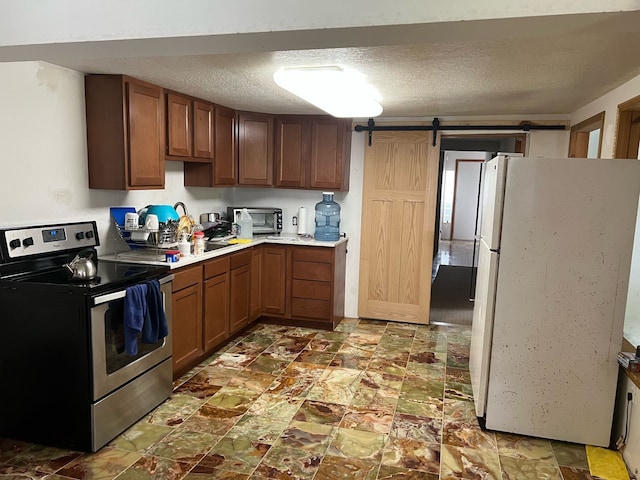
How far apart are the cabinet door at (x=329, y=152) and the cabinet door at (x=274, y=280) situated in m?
0.79

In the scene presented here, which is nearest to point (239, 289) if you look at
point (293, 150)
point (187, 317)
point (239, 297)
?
point (239, 297)

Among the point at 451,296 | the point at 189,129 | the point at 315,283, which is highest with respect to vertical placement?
the point at 189,129

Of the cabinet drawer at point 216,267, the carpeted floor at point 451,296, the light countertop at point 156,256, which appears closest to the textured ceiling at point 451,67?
the light countertop at point 156,256

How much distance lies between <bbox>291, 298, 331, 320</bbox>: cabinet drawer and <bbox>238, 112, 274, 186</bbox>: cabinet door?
1.24 m

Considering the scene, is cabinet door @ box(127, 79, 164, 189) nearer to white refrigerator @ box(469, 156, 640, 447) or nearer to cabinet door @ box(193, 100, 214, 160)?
cabinet door @ box(193, 100, 214, 160)

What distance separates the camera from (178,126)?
373 centimetres

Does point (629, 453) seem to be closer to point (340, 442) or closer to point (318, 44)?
point (340, 442)

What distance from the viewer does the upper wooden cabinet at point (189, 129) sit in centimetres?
365

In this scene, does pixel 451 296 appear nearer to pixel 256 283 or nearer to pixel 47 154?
pixel 256 283

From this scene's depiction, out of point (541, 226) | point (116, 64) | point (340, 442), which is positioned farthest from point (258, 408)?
point (116, 64)

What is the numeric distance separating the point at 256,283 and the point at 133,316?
2071 mm

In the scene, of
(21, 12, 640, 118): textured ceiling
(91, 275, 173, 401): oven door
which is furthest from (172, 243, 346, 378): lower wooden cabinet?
(21, 12, 640, 118): textured ceiling

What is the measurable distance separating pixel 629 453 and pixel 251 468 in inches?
78.4

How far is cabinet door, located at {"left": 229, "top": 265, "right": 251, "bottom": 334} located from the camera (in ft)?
13.5
